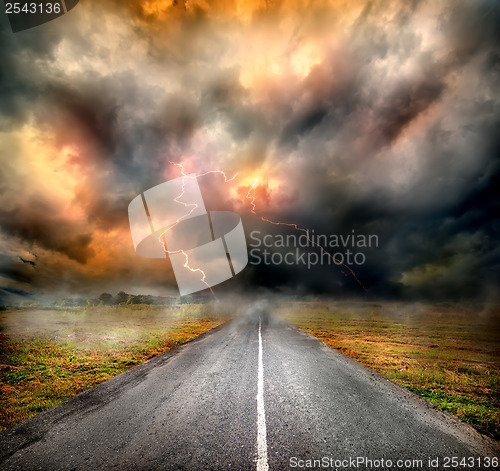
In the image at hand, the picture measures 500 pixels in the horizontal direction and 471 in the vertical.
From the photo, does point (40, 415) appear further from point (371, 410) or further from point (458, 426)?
point (458, 426)

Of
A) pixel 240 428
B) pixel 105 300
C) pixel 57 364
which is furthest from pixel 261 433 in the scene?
pixel 105 300

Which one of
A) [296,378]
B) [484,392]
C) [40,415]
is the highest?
[40,415]

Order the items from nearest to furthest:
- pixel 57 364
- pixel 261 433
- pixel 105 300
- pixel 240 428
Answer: pixel 261 433 → pixel 240 428 → pixel 57 364 → pixel 105 300

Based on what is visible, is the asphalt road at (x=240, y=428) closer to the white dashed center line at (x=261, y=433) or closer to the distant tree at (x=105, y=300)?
the white dashed center line at (x=261, y=433)

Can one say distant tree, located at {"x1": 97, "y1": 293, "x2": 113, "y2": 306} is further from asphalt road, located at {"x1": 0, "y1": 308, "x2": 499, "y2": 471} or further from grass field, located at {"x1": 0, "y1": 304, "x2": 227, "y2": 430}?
asphalt road, located at {"x1": 0, "y1": 308, "x2": 499, "y2": 471}

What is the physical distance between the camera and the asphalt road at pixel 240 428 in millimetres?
3398

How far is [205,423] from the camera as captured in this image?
174 inches

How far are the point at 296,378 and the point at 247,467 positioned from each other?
14.9 feet

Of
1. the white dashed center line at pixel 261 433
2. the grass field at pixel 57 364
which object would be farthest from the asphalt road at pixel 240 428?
the grass field at pixel 57 364

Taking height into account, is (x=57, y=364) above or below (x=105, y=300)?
above

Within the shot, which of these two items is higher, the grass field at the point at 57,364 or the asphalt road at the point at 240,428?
the asphalt road at the point at 240,428

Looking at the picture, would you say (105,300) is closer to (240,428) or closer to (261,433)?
(240,428)

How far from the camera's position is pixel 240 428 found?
13.7 feet

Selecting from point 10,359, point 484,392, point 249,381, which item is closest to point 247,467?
point 249,381
